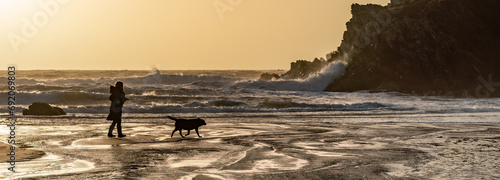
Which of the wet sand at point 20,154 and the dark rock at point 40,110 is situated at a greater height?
the dark rock at point 40,110

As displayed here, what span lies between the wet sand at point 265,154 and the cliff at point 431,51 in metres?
34.0

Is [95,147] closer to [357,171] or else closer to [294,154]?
[294,154]

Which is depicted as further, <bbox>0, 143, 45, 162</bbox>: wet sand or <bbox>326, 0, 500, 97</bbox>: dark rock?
<bbox>326, 0, 500, 97</bbox>: dark rock

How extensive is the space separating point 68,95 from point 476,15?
3573cm

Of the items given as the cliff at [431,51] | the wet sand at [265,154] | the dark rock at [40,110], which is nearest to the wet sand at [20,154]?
the wet sand at [265,154]

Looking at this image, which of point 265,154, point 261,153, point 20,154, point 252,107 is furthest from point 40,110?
point 265,154

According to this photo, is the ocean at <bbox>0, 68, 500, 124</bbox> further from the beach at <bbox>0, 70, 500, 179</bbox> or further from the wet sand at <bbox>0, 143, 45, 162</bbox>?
the wet sand at <bbox>0, 143, 45, 162</bbox>

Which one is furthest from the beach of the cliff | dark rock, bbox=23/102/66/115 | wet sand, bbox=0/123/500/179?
the cliff

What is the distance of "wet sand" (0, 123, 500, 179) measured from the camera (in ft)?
29.9

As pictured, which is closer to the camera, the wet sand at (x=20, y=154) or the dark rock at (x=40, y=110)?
the wet sand at (x=20, y=154)

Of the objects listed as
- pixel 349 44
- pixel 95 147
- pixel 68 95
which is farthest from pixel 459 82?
pixel 95 147

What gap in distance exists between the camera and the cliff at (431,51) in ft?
164

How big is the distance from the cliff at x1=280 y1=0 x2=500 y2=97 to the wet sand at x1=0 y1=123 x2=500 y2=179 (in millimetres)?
34048

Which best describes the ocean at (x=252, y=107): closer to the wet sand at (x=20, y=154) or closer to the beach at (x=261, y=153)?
the beach at (x=261, y=153)
